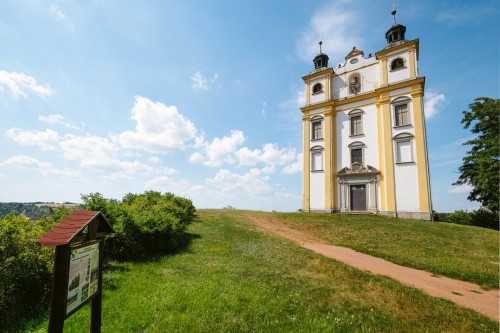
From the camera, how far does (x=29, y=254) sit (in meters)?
5.57

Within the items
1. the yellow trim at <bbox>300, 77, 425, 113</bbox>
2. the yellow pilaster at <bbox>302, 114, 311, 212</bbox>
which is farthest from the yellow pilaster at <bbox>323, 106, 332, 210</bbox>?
the yellow pilaster at <bbox>302, 114, 311, 212</bbox>

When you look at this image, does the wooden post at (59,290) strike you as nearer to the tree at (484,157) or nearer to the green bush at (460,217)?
the tree at (484,157)

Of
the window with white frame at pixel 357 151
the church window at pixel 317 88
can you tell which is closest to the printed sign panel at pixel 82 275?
the window with white frame at pixel 357 151

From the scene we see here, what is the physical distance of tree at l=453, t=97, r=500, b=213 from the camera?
23.3 m

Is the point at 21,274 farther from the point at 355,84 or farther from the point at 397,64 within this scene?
the point at 397,64

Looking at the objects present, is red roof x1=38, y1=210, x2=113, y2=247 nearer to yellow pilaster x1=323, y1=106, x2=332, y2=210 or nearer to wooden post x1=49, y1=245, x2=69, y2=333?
wooden post x1=49, y1=245, x2=69, y2=333

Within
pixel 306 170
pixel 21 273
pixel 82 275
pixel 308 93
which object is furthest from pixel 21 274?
pixel 308 93

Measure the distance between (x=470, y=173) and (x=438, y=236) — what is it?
17865 millimetres

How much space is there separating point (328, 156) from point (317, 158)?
1.36 m

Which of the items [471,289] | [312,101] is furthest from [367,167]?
[471,289]

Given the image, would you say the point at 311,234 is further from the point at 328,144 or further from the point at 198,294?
the point at 328,144

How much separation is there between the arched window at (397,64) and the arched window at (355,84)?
3.41 metres

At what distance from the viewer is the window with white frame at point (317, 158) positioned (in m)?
28.3

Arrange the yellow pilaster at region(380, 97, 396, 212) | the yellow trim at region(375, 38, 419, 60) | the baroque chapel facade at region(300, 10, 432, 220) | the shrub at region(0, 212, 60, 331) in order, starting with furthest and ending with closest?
1. the yellow trim at region(375, 38, 419, 60)
2. the yellow pilaster at region(380, 97, 396, 212)
3. the baroque chapel facade at region(300, 10, 432, 220)
4. the shrub at region(0, 212, 60, 331)
